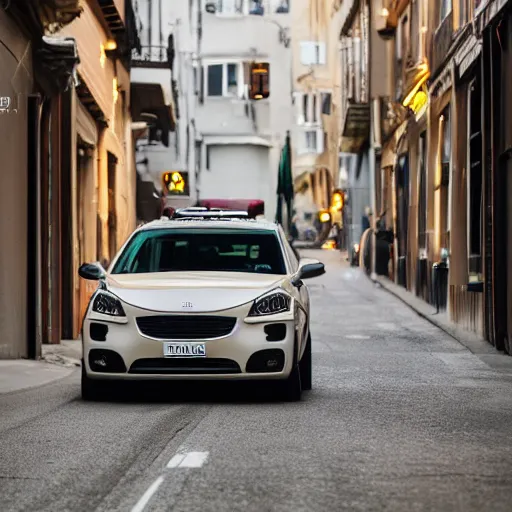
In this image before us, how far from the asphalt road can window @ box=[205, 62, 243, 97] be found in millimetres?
47669

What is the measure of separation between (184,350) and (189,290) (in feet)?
1.89

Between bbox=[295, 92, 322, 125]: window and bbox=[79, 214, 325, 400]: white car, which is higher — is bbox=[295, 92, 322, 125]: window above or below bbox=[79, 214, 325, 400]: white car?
above

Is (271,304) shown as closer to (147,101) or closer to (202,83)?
(147,101)

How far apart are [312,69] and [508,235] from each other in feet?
195

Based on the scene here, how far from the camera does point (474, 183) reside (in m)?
23.4

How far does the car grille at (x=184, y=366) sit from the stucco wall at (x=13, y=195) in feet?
19.0

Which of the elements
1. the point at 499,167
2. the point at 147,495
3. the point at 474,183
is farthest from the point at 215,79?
the point at 147,495

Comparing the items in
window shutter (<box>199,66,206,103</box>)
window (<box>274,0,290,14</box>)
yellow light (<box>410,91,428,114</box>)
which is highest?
window (<box>274,0,290,14</box>)

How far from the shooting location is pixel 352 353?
19.2m

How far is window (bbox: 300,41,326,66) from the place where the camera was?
77500 mm

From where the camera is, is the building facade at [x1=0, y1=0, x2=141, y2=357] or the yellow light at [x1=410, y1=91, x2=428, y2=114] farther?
the yellow light at [x1=410, y1=91, x2=428, y2=114]

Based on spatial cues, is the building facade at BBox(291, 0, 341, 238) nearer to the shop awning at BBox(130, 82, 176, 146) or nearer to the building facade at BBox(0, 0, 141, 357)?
the shop awning at BBox(130, 82, 176, 146)

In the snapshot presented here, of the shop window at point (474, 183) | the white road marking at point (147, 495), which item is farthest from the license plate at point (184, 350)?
the shop window at point (474, 183)

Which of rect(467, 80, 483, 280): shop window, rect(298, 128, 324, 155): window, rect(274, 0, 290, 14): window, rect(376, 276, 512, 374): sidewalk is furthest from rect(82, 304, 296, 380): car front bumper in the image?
rect(298, 128, 324, 155): window
